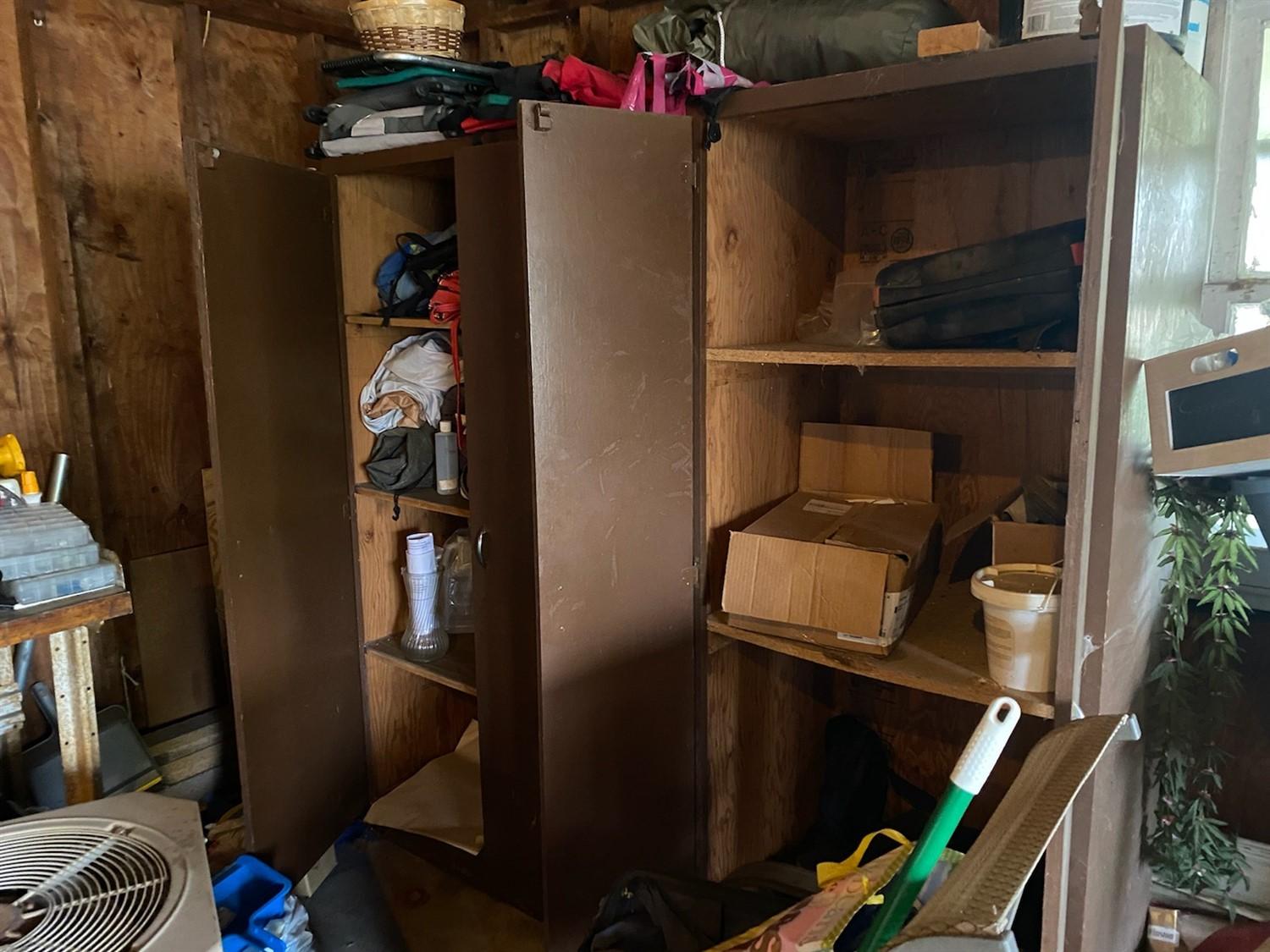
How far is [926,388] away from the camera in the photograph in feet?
6.20

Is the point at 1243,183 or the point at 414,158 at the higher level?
the point at 414,158

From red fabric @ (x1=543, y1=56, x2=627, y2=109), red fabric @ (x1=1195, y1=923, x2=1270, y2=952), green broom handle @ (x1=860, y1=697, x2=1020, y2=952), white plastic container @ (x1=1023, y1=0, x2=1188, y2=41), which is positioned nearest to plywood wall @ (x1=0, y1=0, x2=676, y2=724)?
red fabric @ (x1=543, y1=56, x2=627, y2=109)

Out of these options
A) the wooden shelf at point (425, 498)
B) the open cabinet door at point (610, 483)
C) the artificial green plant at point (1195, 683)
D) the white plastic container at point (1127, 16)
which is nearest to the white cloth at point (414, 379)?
the wooden shelf at point (425, 498)

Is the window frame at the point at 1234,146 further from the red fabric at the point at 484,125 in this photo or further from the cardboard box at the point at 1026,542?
the red fabric at the point at 484,125

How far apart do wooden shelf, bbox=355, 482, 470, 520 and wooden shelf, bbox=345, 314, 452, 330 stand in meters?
0.37

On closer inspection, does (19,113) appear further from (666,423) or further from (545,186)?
(666,423)

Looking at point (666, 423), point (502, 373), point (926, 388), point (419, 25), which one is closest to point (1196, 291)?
point (926, 388)

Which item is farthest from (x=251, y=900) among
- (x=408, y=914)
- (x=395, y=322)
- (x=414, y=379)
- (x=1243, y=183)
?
(x=1243, y=183)

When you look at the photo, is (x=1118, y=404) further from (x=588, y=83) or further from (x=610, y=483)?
(x=588, y=83)

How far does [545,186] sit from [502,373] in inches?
13.9

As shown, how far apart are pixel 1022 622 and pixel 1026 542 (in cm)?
22

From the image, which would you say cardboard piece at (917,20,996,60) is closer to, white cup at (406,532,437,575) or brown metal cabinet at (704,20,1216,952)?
brown metal cabinet at (704,20,1216,952)

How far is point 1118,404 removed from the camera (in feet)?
4.02

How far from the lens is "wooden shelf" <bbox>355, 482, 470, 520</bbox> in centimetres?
195
